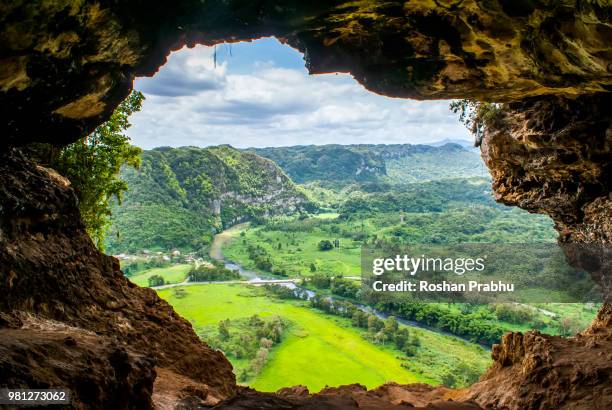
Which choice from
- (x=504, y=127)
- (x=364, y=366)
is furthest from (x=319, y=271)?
(x=504, y=127)

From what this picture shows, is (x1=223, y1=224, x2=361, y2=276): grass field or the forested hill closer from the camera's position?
(x1=223, y1=224, x2=361, y2=276): grass field

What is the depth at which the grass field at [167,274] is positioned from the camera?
118350mm

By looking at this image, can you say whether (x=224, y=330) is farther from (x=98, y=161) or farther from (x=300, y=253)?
(x=300, y=253)

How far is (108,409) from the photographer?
868 cm

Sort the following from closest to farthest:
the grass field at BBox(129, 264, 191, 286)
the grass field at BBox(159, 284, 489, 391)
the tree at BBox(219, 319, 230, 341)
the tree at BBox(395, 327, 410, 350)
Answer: the grass field at BBox(159, 284, 489, 391) < the tree at BBox(395, 327, 410, 350) < the tree at BBox(219, 319, 230, 341) < the grass field at BBox(129, 264, 191, 286)

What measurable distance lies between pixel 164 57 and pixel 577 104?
15599 mm

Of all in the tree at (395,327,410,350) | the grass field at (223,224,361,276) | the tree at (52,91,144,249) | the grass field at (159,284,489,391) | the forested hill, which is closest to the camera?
the tree at (52,91,144,249)

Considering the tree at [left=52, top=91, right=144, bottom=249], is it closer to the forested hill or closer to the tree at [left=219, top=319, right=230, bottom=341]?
the tree at [left=219, top=319, right=230, bottom=341]

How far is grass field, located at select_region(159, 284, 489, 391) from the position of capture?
211 feet

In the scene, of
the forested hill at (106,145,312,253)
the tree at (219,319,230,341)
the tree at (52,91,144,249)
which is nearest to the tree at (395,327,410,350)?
the tree at (219,319,230,341)

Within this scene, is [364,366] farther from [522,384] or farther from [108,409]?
[108,409]

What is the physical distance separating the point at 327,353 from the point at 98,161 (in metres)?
60.8

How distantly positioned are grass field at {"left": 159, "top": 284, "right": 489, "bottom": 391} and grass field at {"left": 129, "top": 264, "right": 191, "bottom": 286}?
834 inches

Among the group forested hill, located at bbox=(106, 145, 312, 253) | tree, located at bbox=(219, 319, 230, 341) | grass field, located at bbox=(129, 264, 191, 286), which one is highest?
forested hill, located at bbox=(106, 145, 312, 253)
